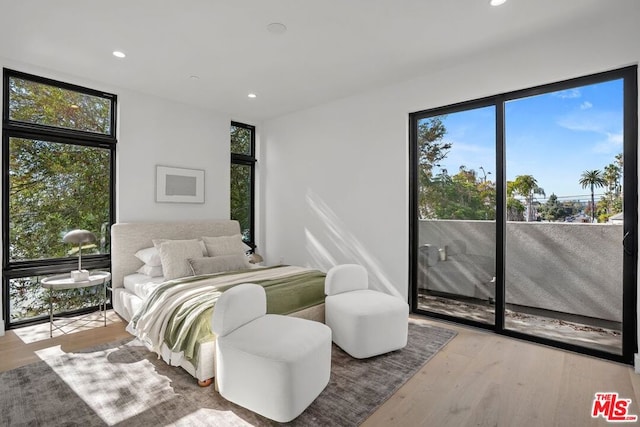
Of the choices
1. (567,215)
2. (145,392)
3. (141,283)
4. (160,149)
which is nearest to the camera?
(145,392)

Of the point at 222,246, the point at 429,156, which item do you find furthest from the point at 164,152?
the point at 429,156

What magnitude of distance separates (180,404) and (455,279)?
9.69 feet

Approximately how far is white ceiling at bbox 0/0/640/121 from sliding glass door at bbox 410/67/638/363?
0.68 meters

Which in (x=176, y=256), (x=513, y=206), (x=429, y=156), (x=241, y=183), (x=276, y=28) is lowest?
(x=176, y=256)

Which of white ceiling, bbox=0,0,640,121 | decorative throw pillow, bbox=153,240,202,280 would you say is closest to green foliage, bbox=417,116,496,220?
white ceiling, bbox=0,0,640,121

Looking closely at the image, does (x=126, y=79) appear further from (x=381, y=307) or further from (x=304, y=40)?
(x=381, y=307)

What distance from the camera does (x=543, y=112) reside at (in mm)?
3193

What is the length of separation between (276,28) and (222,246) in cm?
259

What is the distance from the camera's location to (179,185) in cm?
473

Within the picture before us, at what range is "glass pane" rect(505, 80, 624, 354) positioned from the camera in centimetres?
285

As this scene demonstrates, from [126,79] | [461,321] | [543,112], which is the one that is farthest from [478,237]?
[126,79]

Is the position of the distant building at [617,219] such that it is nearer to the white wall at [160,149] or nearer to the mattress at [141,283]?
the mattress at [141,283]

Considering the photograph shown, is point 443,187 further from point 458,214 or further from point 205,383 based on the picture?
point 205,383

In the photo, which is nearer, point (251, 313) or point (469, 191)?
point (251, 313)
